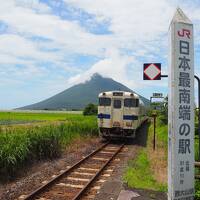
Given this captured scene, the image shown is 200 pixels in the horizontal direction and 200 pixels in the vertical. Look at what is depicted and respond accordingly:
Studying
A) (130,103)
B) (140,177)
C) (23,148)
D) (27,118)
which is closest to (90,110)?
(27,118)

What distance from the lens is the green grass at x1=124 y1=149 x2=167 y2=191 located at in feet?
29.6

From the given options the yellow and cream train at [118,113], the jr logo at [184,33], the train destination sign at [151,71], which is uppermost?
the jr logo at [184,33]

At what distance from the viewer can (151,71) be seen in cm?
741

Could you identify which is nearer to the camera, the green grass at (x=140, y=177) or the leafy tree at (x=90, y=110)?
the green grass at (x=140, y=177)

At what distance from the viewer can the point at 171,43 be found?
→ 558 cm

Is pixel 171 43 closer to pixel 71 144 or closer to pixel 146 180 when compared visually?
pixel 146 180

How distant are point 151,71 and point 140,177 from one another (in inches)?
151

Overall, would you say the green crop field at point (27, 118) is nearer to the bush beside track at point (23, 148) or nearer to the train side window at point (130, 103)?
the train side window at point (130, 103)

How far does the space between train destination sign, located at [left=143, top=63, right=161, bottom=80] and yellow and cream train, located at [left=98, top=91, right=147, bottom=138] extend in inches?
465

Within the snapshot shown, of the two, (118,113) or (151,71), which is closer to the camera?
(151,71)

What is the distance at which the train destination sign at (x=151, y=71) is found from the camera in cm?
733

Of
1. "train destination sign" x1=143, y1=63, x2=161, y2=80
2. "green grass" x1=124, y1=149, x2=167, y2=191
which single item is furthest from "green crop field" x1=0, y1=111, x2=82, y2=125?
"train destination sign" x1=143, y1=63, x2=161, y2=80

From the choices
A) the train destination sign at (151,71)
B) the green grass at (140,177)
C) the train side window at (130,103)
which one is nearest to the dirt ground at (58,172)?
the green grass at (140,177)

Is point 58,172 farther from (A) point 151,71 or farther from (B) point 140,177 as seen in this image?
(A) point 151,71
